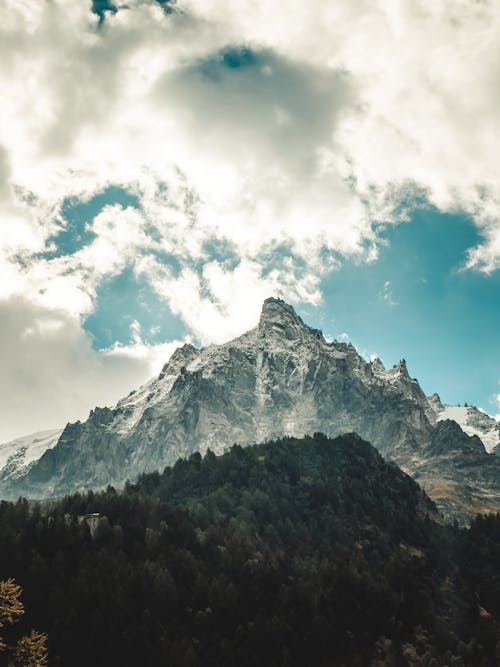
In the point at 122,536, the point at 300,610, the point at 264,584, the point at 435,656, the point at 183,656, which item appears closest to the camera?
the point at 183,656

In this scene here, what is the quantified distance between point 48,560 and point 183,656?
4491 cm

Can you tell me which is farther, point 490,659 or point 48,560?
point 48,560

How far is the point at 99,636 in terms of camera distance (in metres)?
108

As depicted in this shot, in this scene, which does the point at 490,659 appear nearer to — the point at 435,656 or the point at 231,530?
the point at 435,656

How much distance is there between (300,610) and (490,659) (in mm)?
41346

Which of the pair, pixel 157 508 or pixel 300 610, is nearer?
pixel 300 610

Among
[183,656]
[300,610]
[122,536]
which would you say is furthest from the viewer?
[122,536]

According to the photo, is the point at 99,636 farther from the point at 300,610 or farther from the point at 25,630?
the point at 300,610

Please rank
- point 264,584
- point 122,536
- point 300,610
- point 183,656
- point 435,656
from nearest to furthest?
point 183,656
point 435,656
point 300,610
point 264,584
point 122,536

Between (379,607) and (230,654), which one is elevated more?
(379,607)

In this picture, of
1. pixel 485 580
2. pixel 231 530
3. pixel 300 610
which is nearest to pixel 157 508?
pixel 231 530

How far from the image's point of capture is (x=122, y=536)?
154250 millimetres

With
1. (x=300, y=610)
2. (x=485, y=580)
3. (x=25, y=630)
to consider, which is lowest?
(x=25, y=630)

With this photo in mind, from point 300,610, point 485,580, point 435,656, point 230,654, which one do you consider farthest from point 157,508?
point 485,580
